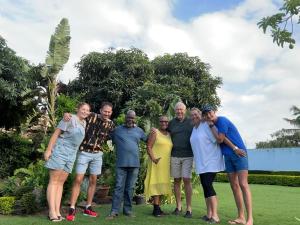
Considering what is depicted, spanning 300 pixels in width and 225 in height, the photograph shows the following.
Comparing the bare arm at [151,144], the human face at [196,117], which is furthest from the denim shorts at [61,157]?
the human face at [196,117]

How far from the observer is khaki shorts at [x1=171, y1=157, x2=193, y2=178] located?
22.4 feet

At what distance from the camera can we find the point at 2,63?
11.5 m

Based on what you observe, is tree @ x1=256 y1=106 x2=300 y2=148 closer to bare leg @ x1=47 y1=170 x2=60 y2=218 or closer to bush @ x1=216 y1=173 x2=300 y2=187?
bush @ x1=216 y1=173 x2=300 y2=187

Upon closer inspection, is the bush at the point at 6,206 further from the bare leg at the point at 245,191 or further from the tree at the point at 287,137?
the tree at the point at 287,137

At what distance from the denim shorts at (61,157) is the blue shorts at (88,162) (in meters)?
0.22

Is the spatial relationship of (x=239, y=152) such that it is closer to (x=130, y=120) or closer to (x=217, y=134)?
(x=217, y=134)

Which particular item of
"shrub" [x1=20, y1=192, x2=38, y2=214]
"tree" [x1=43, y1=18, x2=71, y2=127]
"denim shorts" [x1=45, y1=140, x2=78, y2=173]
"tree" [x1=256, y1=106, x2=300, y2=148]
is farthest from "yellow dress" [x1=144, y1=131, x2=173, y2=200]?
"tree" [x1=256, y1=106, x2=300, y2=148]

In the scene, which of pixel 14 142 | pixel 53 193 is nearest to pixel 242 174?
pixel 53 193

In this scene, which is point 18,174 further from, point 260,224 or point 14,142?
point 260,224

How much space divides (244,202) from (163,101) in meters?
19.2

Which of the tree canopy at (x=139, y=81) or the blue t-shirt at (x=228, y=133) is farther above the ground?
the tree canopy at (x=139, y=81)

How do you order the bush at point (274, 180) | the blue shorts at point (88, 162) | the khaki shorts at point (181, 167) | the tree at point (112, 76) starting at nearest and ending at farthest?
1. the blue shorts at point (88, 162)
2. the khaki shorts at point (181, 167)
3. the bush at point (274, 180)
4. the tree at point (112, 76)

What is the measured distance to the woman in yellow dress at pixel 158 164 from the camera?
6977 millimetres

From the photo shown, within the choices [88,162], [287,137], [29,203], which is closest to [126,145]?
[88,162]
